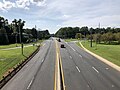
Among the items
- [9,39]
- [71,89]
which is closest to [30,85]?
[71,89]

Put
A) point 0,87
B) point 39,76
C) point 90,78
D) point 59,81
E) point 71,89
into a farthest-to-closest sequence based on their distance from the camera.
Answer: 1. point 39,76
2. point 90,78
3. point 59,81
4. point 0,87
5. point 71,89

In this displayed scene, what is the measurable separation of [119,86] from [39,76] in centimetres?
1154

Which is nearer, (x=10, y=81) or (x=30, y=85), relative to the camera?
(x=30, y=85)

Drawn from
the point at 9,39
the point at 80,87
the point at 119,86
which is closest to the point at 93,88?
the point at 80,87

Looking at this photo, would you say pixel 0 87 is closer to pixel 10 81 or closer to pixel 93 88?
pixel 10 81

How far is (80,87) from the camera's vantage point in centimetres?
2536

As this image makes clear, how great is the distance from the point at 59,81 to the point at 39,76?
5.02 metres

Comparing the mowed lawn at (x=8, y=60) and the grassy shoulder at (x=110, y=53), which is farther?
the grassy shoulder at (x=110, y=53)

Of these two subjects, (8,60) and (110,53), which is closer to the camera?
(8,60)

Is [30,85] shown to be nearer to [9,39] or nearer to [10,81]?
[10,81]

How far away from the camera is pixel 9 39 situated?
132 m

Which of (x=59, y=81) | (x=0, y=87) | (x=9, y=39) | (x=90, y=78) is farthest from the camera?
(x=9, y=39)

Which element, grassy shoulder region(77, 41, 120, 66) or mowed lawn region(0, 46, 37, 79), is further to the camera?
grassy shoulder region(77, 41, 120, 66)

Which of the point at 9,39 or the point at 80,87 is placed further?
the point at 9,39
